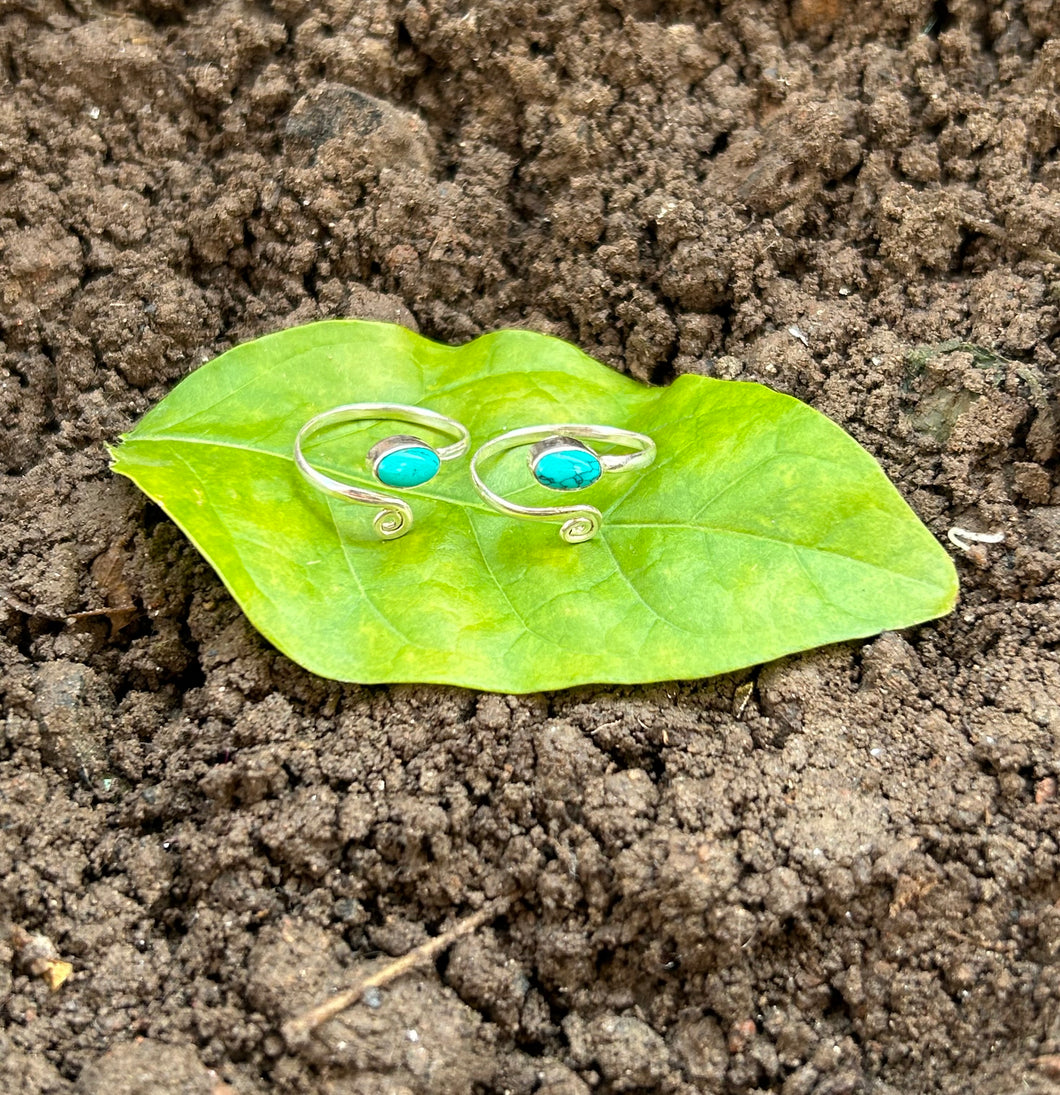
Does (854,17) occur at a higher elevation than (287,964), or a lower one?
higher

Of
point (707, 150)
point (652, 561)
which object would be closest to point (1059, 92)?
point (707, 150)

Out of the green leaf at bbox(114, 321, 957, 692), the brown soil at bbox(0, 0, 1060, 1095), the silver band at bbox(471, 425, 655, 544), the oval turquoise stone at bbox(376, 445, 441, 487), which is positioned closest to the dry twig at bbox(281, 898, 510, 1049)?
the brown soil at bbox(0, 0, 1060, 1095)

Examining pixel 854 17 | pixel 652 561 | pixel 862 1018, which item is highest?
pixel 854 17

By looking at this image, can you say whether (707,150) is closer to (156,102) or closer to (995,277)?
(995,277)

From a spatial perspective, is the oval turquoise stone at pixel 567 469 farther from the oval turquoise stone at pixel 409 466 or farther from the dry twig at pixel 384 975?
the dry twig at pixel 384 975

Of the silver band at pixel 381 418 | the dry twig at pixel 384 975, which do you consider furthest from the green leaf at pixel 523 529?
the dry twig at pixel 384 975

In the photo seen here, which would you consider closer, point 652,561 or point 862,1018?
point 862,1018

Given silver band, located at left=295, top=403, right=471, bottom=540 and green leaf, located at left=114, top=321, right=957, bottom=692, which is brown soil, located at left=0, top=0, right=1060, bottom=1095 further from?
silver band, located at left=295, top=403, right=471, bottom=540
